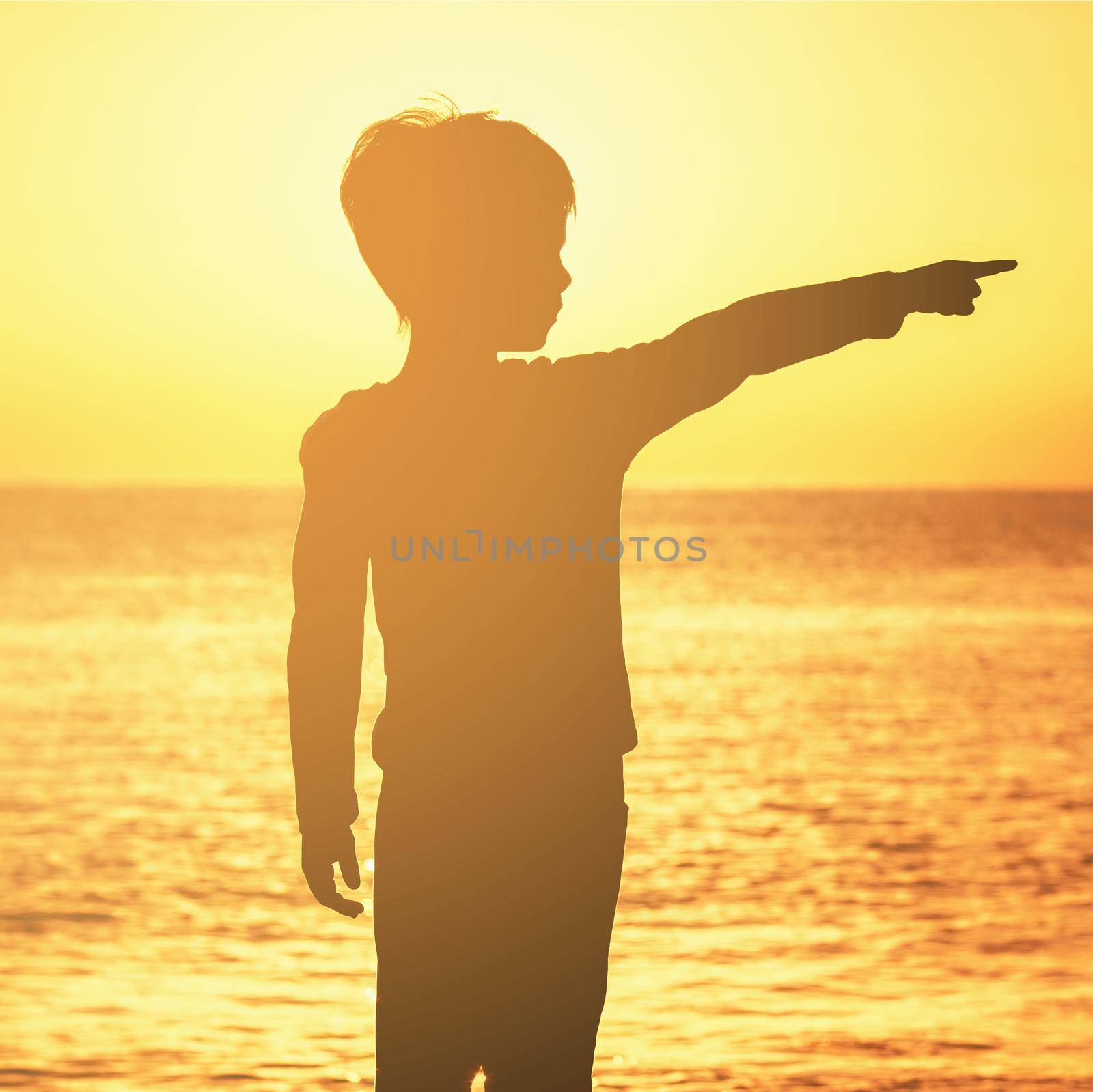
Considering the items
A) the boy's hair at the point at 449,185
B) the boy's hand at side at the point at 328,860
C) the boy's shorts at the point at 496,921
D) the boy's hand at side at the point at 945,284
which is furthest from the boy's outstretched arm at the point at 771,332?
the boy's hand at side at the point at 328,860

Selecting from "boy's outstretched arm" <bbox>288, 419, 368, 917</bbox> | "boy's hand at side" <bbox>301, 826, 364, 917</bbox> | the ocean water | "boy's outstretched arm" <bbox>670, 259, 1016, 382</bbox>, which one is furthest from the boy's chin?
the ocean water

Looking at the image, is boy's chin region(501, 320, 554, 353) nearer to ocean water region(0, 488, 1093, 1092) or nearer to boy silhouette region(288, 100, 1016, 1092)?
boy silhouette region(288, 100, 1016, 1092)

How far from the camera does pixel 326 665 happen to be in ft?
9.77

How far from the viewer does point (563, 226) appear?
2969 mm

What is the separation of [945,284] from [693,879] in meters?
12.9

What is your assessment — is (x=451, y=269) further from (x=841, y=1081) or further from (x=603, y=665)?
(x=841, y=1081)

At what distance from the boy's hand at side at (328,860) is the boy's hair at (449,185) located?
1.04 metres

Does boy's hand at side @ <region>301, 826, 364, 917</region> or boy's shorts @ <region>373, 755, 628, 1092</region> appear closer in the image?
boy's shorts @ <region>373, 755, 628, 1092</region>

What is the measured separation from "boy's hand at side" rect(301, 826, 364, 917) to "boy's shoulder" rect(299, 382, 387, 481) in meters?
0.72

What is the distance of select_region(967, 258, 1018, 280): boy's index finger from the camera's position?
2.85m

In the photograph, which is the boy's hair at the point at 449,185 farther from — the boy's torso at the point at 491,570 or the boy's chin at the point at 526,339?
the boy's torso at the point at 491,570

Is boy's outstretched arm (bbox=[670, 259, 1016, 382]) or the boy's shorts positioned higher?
boy's outstretched arm (bbox=[670, 259, 1016, 382])

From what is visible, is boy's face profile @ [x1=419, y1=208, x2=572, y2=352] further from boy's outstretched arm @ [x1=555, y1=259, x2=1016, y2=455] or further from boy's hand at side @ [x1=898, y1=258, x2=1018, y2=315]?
boy's hand at side @ [x1=898, y1=258, x2=1018, y2=315]

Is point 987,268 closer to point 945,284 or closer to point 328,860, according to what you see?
point 945,284
